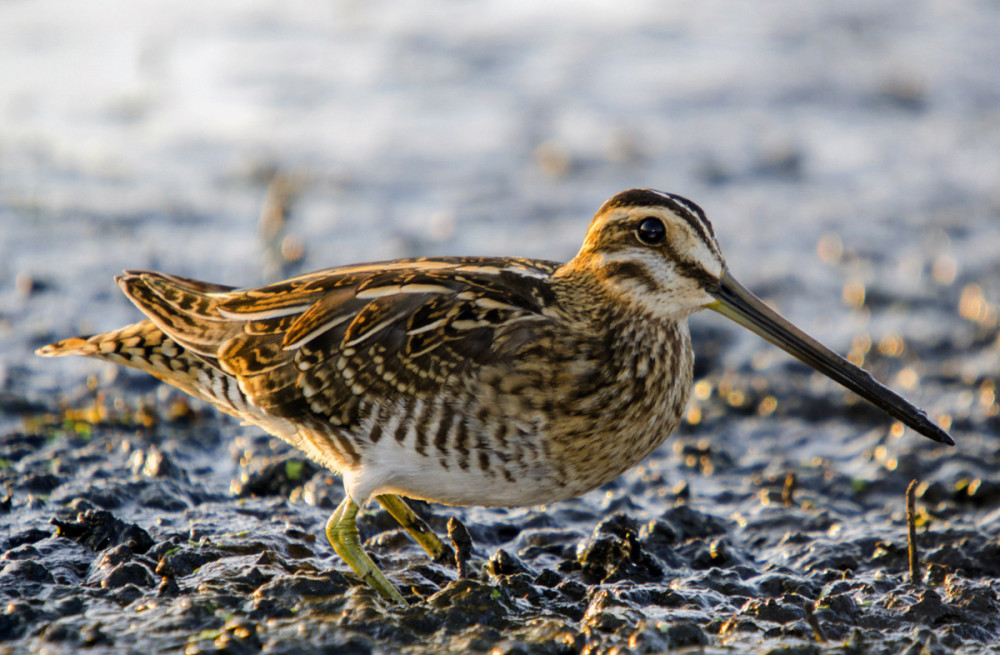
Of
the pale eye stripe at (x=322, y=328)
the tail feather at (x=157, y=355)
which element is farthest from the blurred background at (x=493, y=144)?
the pale eye stripe at (x=322, y=328)

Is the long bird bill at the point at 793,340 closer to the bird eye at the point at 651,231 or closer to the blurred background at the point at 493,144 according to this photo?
the bird eye at the point at 651,231

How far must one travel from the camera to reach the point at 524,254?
28.1 ft

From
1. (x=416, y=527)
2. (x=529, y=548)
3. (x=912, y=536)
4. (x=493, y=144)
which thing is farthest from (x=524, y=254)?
(x=912, y=536)

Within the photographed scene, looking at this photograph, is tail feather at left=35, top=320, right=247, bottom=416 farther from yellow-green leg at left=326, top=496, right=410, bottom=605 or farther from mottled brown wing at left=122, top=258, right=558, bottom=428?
yellow-green leg at left=326, top=496, right=410, bottom=605

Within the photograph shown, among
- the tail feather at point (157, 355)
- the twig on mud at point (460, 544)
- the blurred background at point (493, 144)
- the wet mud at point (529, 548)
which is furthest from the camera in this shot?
the blurred background at point (493, 144)

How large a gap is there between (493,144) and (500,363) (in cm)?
622

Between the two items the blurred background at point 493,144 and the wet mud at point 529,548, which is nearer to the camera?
the wet mud at point 529,548

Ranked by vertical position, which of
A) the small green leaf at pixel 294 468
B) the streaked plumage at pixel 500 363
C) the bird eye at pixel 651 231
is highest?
the bird eye at pixel 651 231

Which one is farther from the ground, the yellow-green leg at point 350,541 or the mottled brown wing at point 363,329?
the mottled brown wing at point 363,329

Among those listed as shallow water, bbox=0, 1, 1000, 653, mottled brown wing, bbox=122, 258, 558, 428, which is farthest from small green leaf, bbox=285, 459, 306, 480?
mottled brown wing, bbox=122, 258, 558, 428

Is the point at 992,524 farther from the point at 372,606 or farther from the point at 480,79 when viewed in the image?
the point at 480,79

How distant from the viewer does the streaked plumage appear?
180 inches

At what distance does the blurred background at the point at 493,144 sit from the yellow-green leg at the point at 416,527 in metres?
2.45

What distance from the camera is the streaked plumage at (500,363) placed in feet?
15.0
